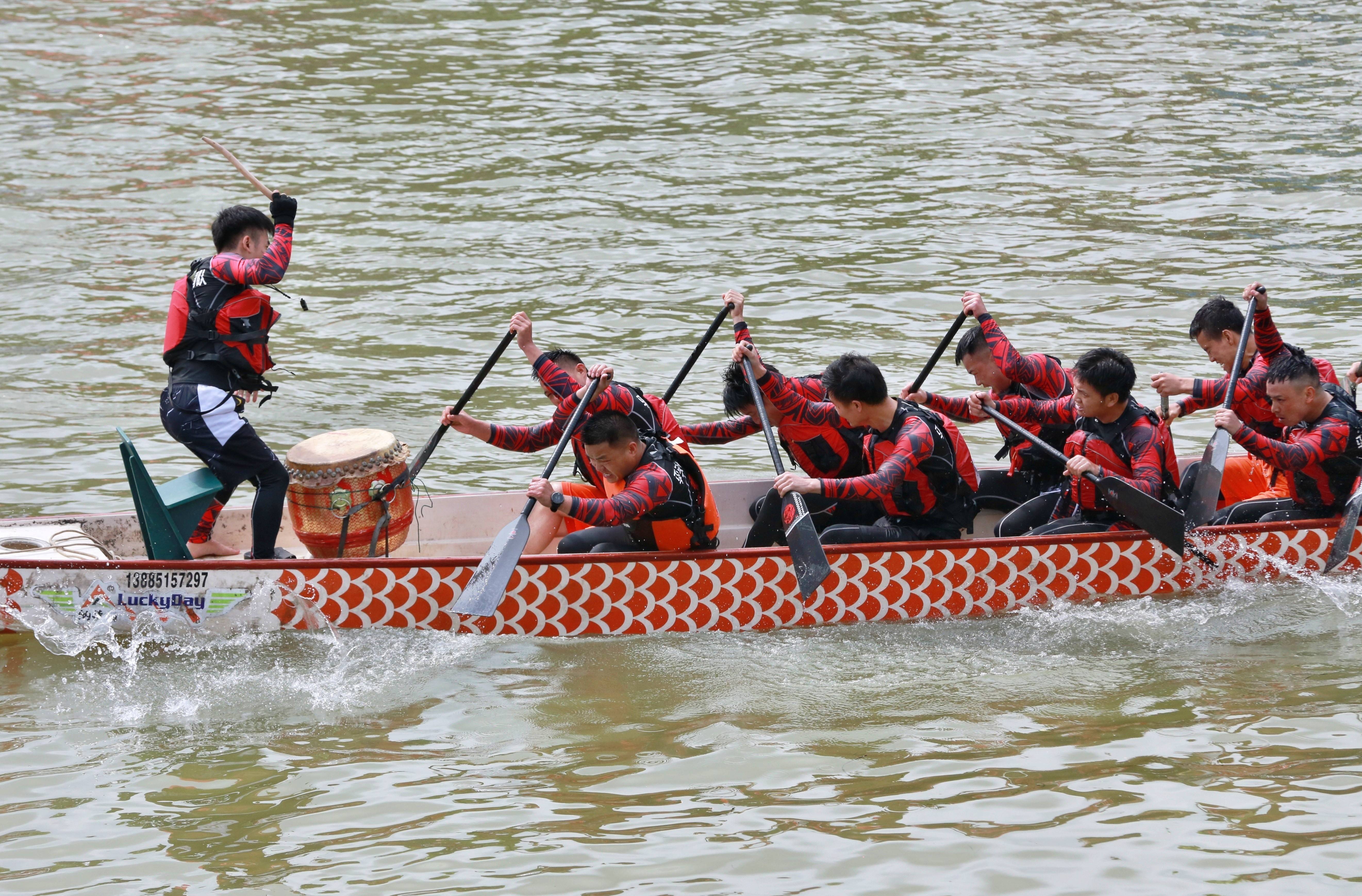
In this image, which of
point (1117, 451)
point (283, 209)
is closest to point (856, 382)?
point (1117, 451)

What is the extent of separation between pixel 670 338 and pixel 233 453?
19.6 ft

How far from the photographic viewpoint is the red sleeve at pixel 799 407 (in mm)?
8617

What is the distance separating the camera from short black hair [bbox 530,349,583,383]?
8.69 meters

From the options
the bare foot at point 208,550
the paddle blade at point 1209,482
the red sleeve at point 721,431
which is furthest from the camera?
the red sleeve at point 721,431

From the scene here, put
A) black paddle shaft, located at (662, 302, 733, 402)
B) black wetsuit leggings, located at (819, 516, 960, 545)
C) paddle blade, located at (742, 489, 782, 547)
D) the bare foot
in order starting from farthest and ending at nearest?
black paddle shaft, located at (662, 302, 733, 402) → the bare foot → paddle blade, located at (742, 489, 782, 547) → black wetsuit leggings, located at (819, 516, 960, 545)

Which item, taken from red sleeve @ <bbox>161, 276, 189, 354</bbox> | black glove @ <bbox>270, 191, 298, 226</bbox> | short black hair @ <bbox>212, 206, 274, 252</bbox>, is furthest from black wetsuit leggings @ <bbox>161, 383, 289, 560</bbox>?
black glove @ <bbox>270, 191, 298, 226</bbox>

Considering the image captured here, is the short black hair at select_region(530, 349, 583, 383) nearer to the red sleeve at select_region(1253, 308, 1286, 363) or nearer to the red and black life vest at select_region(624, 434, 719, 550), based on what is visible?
the red and black life vest at select_region(624, 434, 719, 550)

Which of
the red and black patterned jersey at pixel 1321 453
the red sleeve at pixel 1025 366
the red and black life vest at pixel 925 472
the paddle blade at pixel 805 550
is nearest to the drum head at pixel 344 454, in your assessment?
the paddle blade at pixel 805 550

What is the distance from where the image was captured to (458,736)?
6.94 m

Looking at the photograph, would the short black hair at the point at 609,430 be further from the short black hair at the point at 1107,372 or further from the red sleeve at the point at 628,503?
the short black hair at the point at 1107,372

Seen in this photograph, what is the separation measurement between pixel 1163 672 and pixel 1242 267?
310 inches

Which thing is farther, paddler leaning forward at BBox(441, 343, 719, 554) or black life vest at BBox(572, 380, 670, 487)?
black life vest at BBox(572, 380, 670, 487)

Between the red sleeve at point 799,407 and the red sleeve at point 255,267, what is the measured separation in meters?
2.86

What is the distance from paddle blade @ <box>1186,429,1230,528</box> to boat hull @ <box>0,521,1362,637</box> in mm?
292
